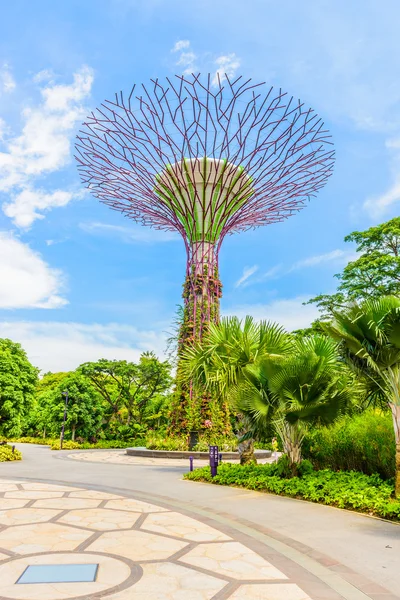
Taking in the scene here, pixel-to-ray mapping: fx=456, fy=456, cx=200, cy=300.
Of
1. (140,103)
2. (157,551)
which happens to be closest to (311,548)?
(157,551)

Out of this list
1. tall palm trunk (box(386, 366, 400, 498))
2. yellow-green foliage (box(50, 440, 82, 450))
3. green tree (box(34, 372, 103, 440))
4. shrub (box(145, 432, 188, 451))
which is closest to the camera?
tall palm trunk (box(386, 366, 400, 498))

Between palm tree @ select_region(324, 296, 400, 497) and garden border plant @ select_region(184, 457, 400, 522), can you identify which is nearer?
garden border plant @ select_region(184, 457, 400, 522)

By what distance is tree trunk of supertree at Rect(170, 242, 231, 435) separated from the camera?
20938 millimetres

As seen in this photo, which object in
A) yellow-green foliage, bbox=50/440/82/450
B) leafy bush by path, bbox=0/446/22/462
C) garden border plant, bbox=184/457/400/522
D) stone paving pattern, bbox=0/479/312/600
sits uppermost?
garden border plant, bbox=184/457/400/522

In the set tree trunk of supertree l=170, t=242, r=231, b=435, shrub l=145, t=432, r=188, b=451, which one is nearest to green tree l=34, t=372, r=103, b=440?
shrub l=145, t=432, r=188, b=451

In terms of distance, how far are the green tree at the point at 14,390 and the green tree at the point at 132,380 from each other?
1002 centimetres

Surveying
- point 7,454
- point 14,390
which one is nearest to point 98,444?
point 14,390

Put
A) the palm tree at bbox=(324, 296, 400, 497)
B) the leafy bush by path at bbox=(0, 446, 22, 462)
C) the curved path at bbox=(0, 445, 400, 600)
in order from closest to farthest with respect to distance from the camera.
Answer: the curved path at bbox=(0, 445, 400, 600), the palm tree at bbox=(324, 296, 400, 497), the leafy bush by path at bbox=(0, 446, 22, 462)

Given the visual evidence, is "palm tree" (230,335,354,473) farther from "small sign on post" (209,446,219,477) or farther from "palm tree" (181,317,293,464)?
"small sign on post" (209,446,219,477)

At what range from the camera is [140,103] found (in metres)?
15.3

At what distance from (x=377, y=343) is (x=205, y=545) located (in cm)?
449

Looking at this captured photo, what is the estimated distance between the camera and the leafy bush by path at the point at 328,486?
7.53 m

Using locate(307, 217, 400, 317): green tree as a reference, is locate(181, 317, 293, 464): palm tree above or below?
below

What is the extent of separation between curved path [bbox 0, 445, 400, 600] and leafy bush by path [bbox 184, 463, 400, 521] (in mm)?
280
